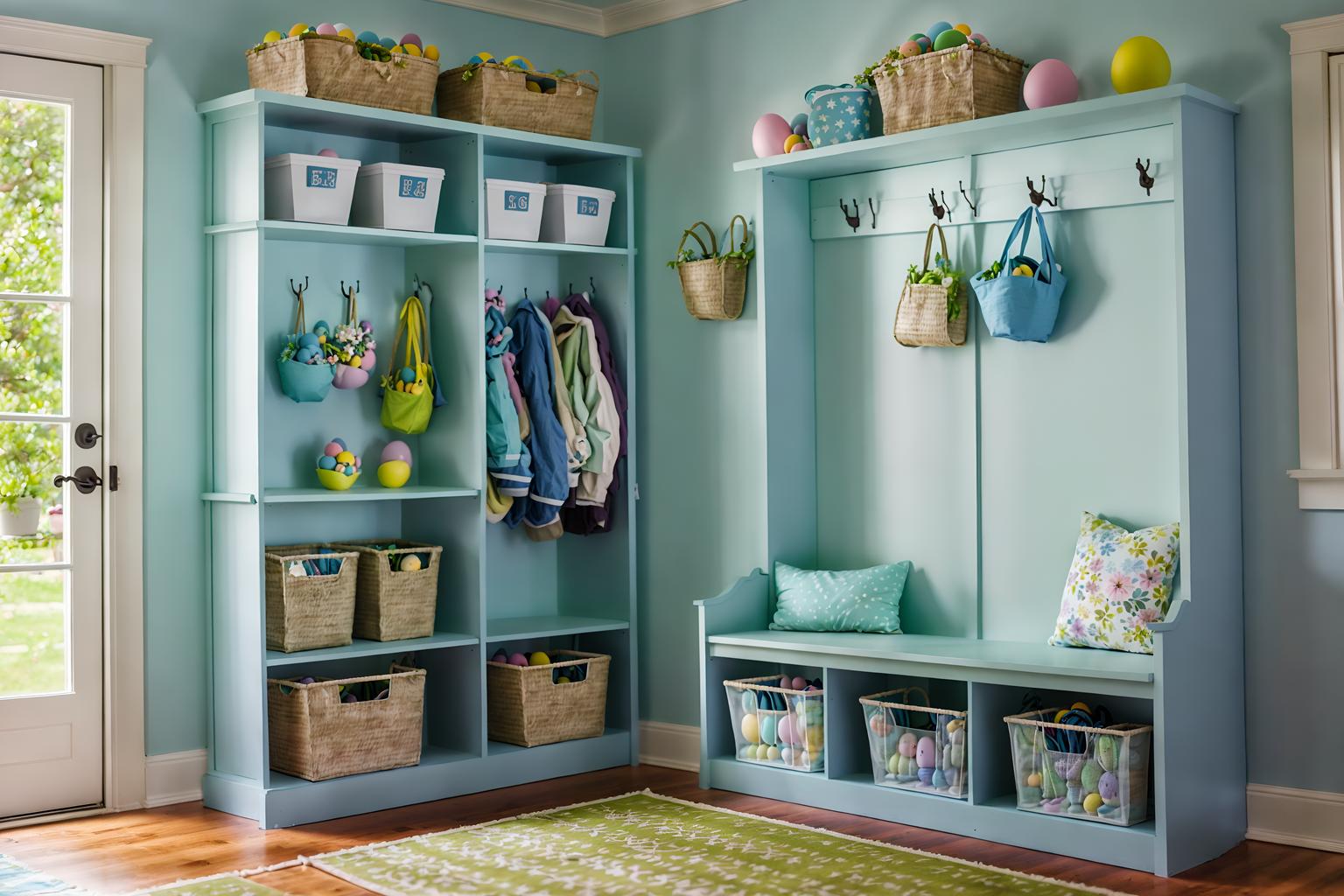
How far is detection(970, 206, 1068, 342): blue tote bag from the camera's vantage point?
153 inches

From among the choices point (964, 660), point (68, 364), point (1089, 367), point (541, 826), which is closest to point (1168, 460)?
point (1089, 367)

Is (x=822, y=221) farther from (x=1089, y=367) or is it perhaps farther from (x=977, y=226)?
(x=1089, y=367)

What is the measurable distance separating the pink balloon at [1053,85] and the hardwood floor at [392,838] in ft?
6.47

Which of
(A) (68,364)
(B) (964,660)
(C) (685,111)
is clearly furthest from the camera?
(C) (685,111)

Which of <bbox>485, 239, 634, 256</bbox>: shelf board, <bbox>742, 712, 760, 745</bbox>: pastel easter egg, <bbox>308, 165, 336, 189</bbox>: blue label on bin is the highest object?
<bbox>308, 165, 336, 189</bbox>: blue label on bin

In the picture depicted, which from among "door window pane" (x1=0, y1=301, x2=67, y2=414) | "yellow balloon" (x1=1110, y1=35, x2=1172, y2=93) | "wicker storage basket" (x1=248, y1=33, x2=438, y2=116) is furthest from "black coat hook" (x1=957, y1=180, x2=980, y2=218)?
"door window pane" (x1=0, y1=301, x2=67, y2=414)

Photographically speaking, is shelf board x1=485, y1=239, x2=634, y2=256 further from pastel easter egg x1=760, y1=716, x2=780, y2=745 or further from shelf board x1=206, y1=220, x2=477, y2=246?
pastel easter egg x1=760, y1=716, x2=780, y2=745

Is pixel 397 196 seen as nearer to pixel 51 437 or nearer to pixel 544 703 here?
pixel 51 437

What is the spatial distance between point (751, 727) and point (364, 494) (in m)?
1.37

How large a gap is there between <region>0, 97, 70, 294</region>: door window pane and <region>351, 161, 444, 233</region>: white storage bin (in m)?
0.86

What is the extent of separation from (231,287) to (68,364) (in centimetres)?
51

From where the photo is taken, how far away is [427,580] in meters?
4.46

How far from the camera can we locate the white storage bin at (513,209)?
4.60 metres

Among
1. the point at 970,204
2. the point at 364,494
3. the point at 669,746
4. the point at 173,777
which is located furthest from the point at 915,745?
the point at 173,777
